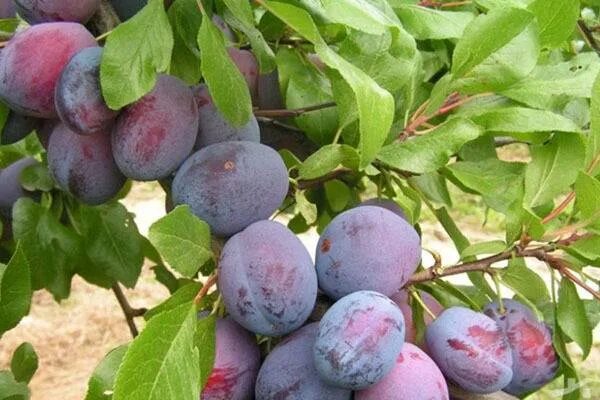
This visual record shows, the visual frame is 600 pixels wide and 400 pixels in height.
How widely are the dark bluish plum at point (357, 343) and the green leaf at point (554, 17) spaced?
34 cm

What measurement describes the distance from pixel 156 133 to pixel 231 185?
0.08 metres

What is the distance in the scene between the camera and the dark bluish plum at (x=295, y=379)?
610mm

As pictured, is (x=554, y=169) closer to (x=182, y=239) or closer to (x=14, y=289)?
(x=182, y=239)

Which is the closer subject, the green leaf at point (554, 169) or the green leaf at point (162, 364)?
the green leaf at point (162, 364)

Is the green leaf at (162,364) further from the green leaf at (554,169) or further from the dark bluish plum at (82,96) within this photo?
the green leaf at (554,169)

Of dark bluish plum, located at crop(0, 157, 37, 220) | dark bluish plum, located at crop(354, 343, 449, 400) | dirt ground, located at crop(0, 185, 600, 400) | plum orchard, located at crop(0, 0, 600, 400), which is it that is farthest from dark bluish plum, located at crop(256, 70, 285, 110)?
dirt ground, located at crop(0, 185, 600, 400)

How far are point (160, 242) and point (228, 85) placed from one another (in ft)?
0.47

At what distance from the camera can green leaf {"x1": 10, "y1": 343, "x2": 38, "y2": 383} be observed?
1249mm

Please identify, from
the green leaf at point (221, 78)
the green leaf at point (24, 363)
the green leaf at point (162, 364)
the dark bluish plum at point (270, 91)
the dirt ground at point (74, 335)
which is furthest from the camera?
the dirt ground at point (74, 335)

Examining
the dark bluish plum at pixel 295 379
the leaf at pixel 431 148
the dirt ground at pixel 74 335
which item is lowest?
the dirt ground at pixel 74 335

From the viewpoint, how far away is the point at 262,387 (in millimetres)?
622

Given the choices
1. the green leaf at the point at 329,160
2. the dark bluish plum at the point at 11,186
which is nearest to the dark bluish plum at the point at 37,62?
the green leaf at the point at 329,160

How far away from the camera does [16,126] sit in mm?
787

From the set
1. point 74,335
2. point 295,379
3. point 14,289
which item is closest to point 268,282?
point 295,379
